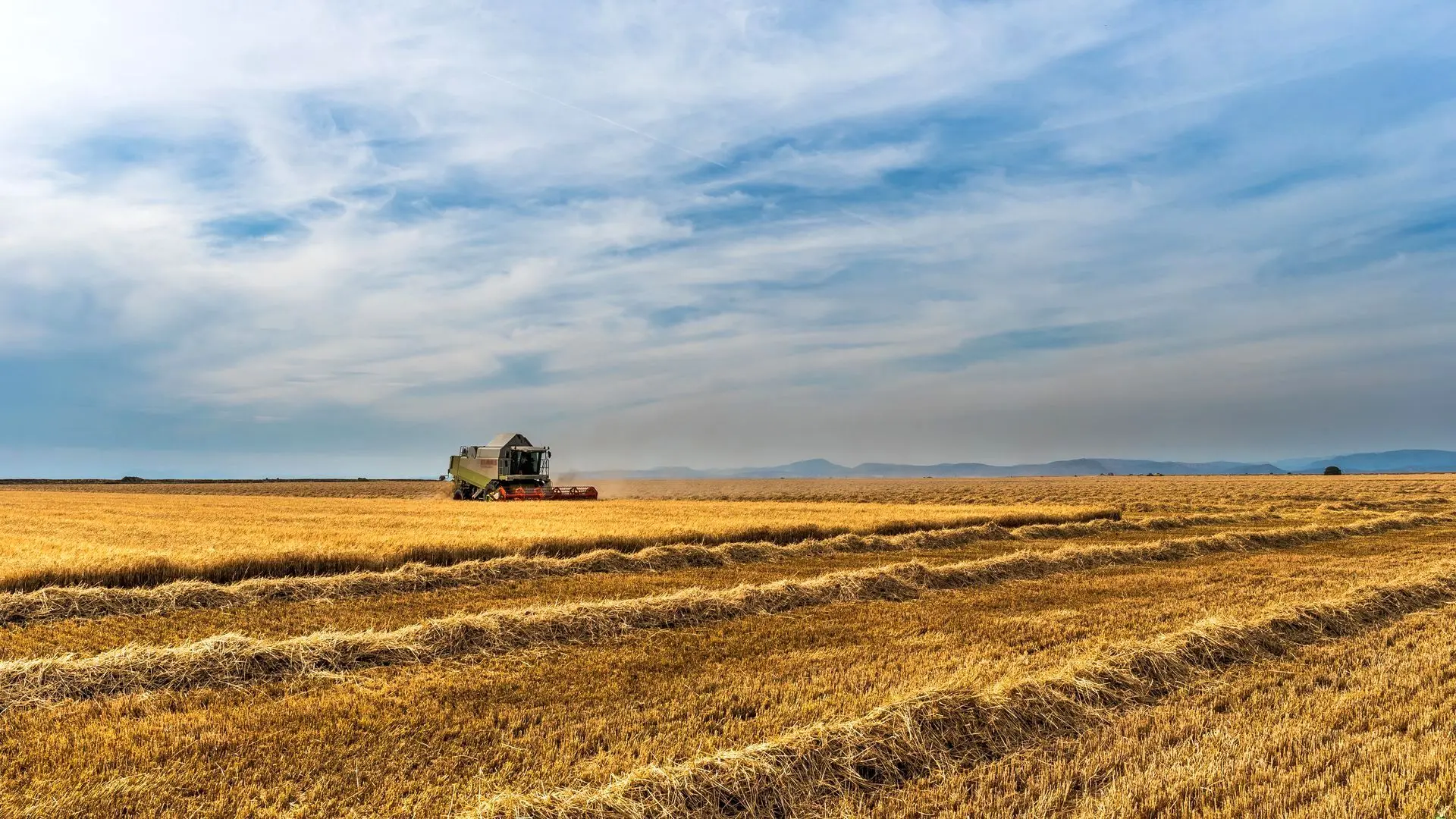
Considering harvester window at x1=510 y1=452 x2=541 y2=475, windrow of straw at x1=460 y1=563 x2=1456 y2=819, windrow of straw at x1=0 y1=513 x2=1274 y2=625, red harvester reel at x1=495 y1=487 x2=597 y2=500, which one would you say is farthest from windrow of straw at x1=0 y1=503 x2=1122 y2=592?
harvester window at x1=510 y1=452 x2=541 y2=475

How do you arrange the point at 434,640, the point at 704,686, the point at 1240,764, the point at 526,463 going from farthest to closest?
the point at 526,463, the point at 434,640, the point at 704,686, the point at 1240,764

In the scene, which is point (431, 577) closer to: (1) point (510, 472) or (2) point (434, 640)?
(2) point (434, 640)

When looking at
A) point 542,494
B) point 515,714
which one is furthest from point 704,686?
point 542,494

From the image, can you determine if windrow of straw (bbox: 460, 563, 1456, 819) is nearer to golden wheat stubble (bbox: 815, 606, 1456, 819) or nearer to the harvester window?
golden wheat stubble (bbox: 815, 606, 1456, 819)

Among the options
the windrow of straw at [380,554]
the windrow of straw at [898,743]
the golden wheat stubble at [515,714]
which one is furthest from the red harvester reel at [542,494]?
the windrow of straw at [898,743]

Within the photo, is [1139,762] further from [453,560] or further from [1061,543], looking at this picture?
[1061,543]

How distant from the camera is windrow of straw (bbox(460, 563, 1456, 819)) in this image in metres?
4.41

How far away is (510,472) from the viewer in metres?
36.7

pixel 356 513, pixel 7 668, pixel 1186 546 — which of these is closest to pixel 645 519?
pixel 356 513

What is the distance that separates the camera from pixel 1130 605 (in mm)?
10805

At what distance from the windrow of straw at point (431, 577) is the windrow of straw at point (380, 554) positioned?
18.1 inches

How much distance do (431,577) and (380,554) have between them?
153 cm

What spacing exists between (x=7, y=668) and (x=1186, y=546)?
19647mm

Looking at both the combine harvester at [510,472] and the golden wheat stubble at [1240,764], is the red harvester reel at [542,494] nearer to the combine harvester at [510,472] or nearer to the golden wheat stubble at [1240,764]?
the combine harvester at [510,472]
